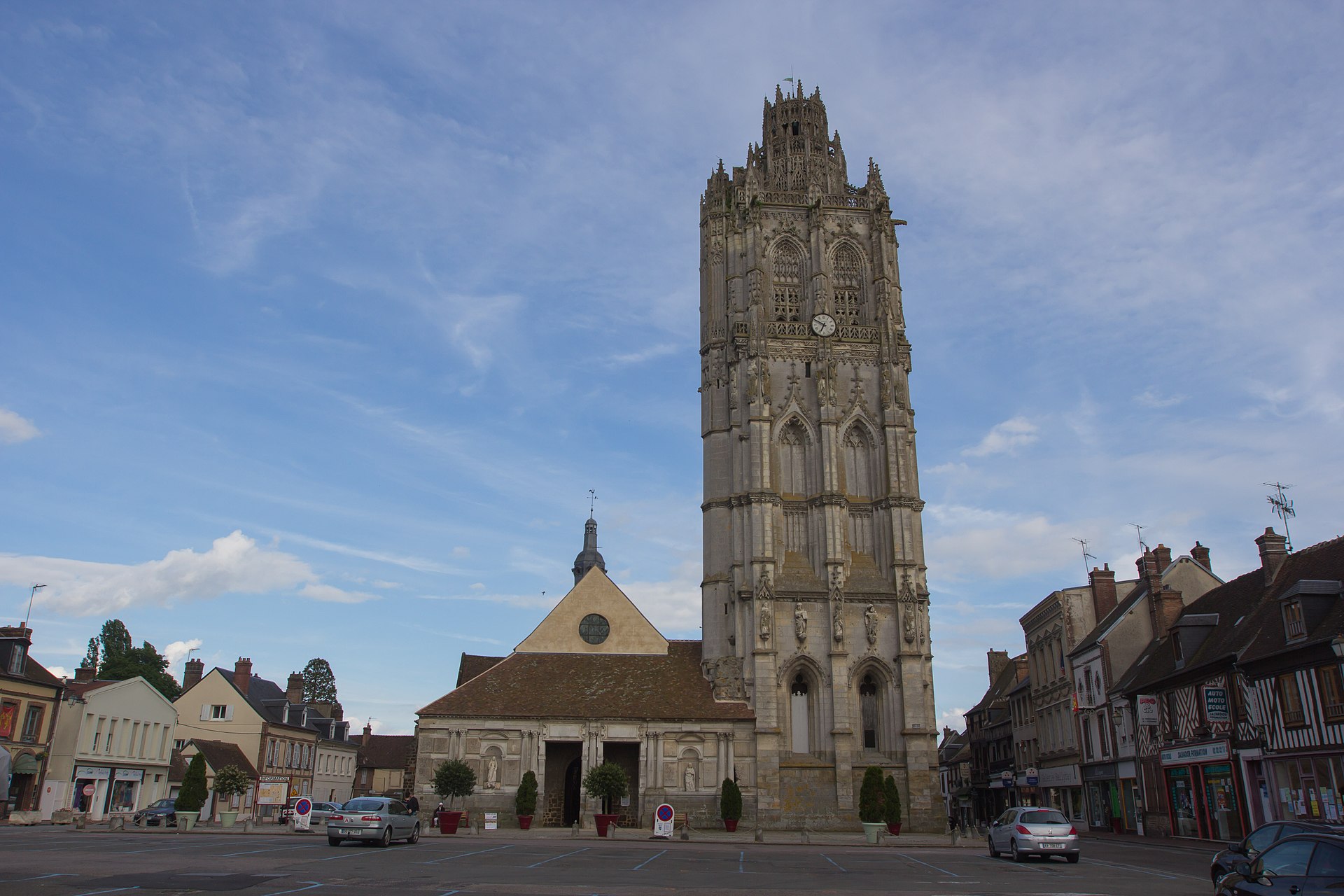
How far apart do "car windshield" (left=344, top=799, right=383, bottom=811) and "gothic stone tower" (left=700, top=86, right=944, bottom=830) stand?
2119 centimetres

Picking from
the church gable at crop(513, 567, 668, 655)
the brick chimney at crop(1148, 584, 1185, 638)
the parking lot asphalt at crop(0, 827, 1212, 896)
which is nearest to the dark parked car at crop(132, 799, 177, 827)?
the parking lot asphalt at crop(0, 827, 1212, 896)

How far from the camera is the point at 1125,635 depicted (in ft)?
128

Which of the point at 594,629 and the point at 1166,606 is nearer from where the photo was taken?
the point at 1166,606

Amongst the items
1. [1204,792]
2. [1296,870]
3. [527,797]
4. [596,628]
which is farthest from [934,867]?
[596,628]

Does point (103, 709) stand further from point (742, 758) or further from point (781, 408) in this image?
point (781, 408)

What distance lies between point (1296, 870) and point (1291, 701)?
19.7 m

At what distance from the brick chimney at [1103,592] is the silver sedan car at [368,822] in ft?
106

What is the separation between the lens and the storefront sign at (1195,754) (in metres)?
29.3

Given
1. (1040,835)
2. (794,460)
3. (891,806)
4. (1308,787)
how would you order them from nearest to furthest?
(1040,835) → (1308,787) → (891,806) → (794,460)

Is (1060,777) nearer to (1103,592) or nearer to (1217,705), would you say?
(1103,592)

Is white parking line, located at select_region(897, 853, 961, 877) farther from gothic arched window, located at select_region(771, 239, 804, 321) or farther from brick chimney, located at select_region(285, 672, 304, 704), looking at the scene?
brick chimney, located at select_region(285, 672, 304, 704)

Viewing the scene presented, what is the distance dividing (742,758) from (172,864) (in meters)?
29.1

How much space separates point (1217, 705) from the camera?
95.6 feet

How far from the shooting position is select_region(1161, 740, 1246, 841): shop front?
1145 inches
